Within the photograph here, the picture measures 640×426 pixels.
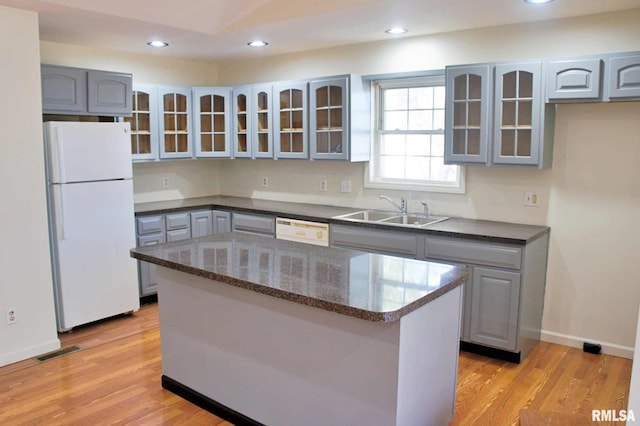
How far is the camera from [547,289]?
3.88 m

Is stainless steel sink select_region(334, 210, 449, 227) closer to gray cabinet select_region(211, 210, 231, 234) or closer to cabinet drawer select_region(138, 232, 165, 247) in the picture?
gray cabinet select_region(211, 210, 231, 234)

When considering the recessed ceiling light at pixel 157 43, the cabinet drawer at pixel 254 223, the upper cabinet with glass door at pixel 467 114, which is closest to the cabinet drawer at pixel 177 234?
the cabinet drawer at pixel 254 223

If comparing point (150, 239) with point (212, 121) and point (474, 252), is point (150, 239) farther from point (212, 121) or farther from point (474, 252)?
point (474, 252)

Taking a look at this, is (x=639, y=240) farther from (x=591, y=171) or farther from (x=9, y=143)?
(x=9, y=143)

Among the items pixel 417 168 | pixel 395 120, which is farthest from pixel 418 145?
pixel 395 120

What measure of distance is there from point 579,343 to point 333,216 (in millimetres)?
2081

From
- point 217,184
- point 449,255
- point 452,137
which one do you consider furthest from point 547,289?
point 217,184

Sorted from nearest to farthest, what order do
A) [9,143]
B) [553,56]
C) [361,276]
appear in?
[361,276]
[9,143]
[553,56]

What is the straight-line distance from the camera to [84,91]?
13.6 ft

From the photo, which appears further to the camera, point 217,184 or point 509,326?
point 217,184

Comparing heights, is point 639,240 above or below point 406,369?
above

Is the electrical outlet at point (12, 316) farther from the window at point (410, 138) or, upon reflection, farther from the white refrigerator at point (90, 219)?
the window at point (410, 138)

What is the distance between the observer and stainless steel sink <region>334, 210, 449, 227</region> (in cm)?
421

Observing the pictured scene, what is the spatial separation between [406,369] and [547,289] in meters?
2.16
